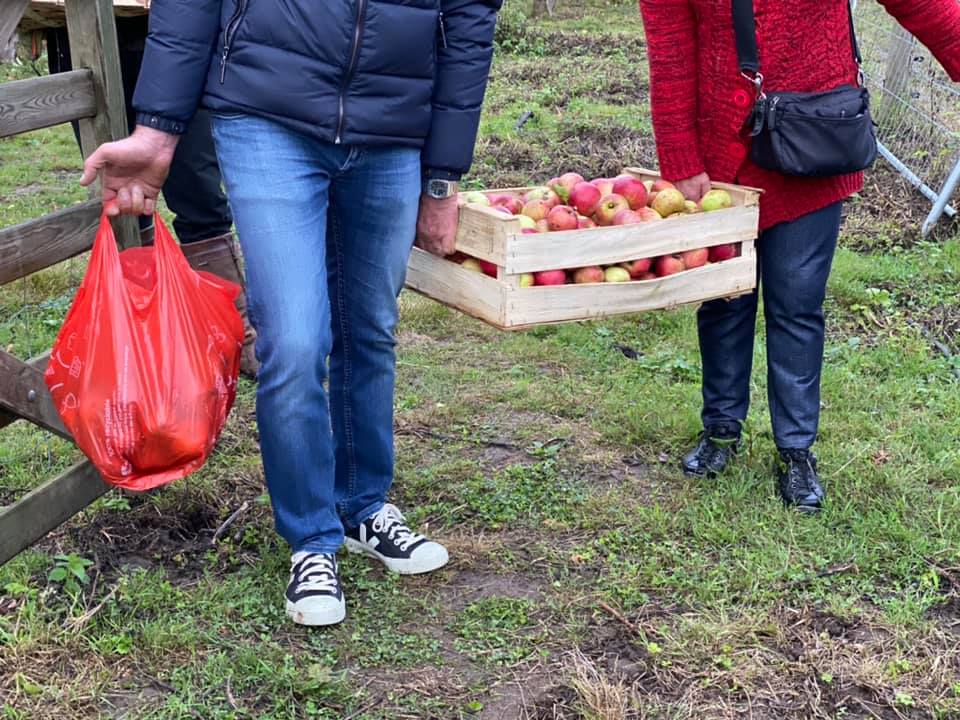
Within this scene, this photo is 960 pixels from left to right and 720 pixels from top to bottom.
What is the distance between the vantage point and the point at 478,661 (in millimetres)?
2854

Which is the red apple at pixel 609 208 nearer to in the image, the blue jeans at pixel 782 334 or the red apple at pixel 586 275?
the red apple at pixel 586 275

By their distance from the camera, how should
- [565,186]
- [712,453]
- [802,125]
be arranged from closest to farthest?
[802,125] → [565,186] → [712,453]

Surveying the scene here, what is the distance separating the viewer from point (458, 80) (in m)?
2.84

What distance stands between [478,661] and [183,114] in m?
1.45

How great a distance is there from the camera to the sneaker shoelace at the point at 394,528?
323 cm

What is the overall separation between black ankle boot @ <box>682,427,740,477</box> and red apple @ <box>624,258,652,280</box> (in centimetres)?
84

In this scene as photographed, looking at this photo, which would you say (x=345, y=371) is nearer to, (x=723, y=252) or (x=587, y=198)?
(x=587, y=198)

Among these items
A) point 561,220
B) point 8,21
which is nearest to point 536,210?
point 561,220

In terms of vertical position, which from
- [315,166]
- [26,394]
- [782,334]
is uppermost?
[315,166]

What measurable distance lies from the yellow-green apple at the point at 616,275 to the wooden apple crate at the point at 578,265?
38 millimetres

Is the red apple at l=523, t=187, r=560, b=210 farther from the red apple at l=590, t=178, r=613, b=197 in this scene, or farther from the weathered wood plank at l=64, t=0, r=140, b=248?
the weathered wood plank at l=64, t=0, r=140, b=248

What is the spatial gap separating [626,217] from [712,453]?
99cm

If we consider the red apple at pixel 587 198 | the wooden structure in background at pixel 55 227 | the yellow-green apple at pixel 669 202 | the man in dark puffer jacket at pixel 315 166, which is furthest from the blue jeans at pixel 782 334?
the wooden structure in background at pixel 55 227

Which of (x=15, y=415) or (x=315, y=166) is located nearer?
(x=315, y=166)
